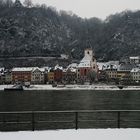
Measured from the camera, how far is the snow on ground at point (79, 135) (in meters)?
14.8

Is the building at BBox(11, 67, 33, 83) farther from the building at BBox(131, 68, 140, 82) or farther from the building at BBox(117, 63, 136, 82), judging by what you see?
the building at BBox(131, 68, 140, 82)

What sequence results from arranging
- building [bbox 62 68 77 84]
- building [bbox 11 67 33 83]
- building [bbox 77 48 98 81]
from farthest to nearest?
building [bbox 11 67 33 83], building [bbox 77 48 98 81], building [bbox 62 68 77 84]

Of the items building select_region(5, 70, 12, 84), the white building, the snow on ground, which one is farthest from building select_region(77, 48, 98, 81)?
the snow on ground

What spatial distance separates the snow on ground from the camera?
14.8 m

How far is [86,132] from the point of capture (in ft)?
51.2

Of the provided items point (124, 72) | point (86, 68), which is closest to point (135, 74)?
point (124, 72)

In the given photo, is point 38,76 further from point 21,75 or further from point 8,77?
point 8,77

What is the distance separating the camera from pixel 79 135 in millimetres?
15188

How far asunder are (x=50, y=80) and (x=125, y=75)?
31.7 m

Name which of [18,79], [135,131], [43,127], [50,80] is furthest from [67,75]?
[135,131]

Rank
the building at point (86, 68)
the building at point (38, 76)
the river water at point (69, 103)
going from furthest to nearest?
the building at point (86, 68), the building at point (38, 76), the river water at point (69, 103)

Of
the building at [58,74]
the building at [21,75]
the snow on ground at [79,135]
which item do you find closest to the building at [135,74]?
the building at [58,74]

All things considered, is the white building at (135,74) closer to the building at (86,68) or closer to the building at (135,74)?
the building at (135,74)

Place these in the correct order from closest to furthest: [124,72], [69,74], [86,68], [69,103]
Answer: [69,103] < [124,72] < [69,74] < [86,68]
